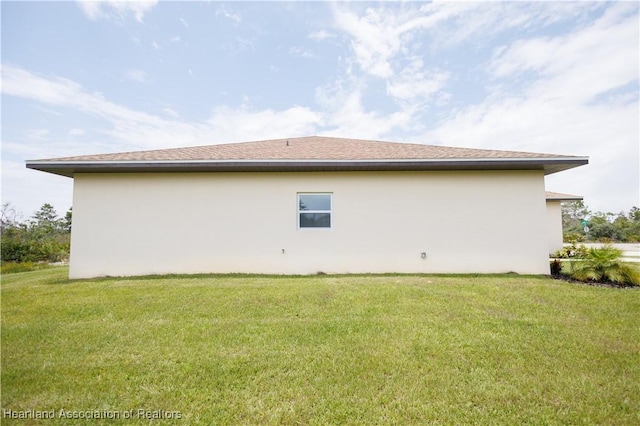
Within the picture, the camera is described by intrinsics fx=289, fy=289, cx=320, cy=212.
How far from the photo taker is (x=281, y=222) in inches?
321

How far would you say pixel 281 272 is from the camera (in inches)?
320

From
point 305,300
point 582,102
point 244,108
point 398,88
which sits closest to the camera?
point 305,300

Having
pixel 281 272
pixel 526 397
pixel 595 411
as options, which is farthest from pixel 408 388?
pixel 281 272

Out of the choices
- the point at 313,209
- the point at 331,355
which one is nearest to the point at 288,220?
the point at 313,209

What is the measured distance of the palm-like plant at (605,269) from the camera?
22.2 ft

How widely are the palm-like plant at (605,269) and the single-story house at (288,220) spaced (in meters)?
1.61

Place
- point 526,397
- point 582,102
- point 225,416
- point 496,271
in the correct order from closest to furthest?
point 225,416
point 526,397
point 496,271
point 582,102

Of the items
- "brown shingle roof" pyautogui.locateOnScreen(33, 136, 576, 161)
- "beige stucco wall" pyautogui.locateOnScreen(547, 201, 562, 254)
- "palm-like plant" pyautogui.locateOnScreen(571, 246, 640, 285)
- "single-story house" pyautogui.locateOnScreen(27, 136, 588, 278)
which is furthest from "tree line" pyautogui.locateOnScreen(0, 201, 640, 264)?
"palm-like plant" pyautogui.locateOnScreen(571, 246, 640, 285)

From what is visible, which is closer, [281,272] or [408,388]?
[408,388]

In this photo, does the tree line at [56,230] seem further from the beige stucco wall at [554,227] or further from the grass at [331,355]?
the grass at [331,355]

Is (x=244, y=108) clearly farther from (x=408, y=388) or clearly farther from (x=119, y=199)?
(x=408, y=388)

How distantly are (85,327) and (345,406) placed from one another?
4097 millimetres

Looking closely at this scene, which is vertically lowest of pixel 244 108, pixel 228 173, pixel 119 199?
pixel 119 199

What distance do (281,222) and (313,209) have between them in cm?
98
